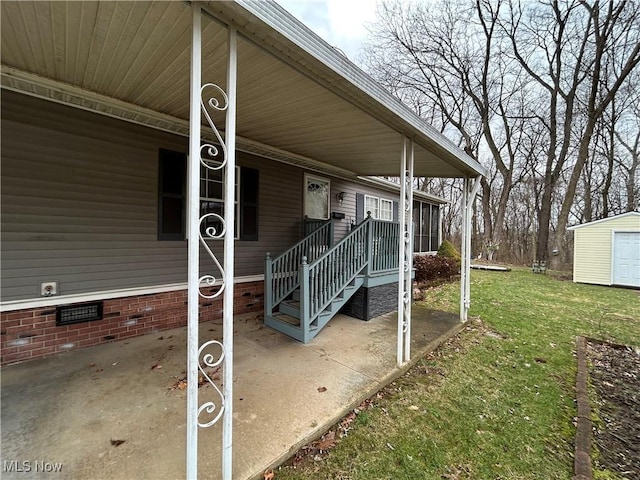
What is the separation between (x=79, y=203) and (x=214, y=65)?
275 centimetres

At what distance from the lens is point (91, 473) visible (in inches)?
70.9

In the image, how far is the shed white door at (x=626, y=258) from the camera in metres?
9.40

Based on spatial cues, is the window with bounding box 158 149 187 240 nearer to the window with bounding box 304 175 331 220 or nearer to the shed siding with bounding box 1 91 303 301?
the shed siding with bounding box 1 91 303 301

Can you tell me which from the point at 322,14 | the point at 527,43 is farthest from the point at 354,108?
the point at 527,43

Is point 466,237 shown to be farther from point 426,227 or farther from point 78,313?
point 426,227

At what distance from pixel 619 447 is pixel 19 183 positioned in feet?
21.8

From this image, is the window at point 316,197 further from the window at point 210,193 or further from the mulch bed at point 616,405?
the mulch bed at point 616,405

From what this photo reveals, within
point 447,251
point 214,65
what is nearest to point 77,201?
point 214,65

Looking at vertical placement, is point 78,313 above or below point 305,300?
below

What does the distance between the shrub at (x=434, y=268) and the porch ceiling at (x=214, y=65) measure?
5.93 metres

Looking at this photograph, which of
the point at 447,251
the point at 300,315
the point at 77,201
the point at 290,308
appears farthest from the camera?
the point at 447,251

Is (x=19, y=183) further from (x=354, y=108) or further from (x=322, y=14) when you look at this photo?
(x=322, y=14)

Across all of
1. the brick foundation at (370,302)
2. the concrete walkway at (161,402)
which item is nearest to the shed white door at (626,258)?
the brick foundation at (370,302)

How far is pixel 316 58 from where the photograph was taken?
201 centimetres
